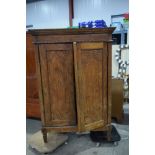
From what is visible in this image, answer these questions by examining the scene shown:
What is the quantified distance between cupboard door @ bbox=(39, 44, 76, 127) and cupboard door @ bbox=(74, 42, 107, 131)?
0.08 metres

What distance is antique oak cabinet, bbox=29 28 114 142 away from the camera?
1.57 m

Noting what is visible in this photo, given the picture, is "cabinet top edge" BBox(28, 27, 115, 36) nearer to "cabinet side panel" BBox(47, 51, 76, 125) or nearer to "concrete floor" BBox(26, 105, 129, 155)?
"cabinet side panel" BBox(47, 51, 76, 125)

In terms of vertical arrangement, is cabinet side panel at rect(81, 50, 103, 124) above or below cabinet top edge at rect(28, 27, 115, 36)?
below

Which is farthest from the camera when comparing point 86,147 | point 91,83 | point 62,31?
point 86,147

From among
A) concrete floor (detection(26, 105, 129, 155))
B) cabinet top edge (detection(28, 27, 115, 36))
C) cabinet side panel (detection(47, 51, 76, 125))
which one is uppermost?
cabinet top edge (detection(28, 27, 115, 36))

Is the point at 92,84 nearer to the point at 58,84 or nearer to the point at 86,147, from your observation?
the point at 58,84

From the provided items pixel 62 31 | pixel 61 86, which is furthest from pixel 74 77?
pixel 62 31

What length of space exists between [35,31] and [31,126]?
1.20 metres

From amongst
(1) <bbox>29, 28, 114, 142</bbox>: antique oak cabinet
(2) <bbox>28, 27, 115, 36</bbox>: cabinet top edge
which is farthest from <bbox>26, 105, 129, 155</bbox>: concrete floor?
(2) <bbox>28, 27, 115, 36</bbox>: cabinet top edge

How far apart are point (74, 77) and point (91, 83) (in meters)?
0.15

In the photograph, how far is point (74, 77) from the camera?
164cm
